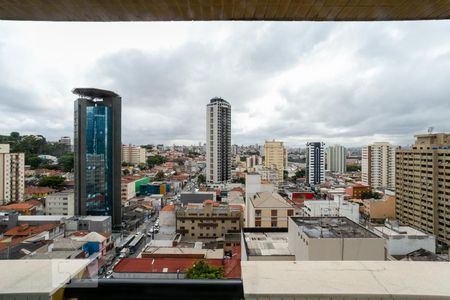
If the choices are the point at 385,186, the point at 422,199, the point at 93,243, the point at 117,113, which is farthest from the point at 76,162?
the point at 385,186

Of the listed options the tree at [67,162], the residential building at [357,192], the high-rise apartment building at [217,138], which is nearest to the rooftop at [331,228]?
the tree at [67,162]

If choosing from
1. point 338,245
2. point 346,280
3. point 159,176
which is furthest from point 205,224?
point 159,176

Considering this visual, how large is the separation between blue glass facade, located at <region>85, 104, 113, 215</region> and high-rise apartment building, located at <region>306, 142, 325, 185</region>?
21.8 meters

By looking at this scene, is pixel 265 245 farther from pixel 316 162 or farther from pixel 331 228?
pixel 316 162

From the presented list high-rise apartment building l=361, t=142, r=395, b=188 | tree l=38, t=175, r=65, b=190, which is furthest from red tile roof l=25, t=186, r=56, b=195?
high-rise apartment building l=361, t=142, r=395, b=188

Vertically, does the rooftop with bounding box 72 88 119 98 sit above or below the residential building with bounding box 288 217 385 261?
above

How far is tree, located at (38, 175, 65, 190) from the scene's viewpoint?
16.8m

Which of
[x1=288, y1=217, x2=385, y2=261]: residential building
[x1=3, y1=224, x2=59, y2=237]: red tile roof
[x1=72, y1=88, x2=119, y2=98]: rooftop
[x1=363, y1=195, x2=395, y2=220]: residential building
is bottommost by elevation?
[x1=363, y1=195, x2=395, y2=220]: residential building

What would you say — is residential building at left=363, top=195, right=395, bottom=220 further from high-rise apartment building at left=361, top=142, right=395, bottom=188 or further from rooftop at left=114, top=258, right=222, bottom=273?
rooftop at left=114, top=258, right=222, bottom=273

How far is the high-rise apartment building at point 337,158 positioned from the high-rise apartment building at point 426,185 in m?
27.4

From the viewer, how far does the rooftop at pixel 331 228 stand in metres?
4.75

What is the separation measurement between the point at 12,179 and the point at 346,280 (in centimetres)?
1565

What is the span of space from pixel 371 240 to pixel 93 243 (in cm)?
805

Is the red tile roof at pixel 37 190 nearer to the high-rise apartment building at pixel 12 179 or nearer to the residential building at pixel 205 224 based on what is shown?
the high-rise apartment building at pixel 12 179
